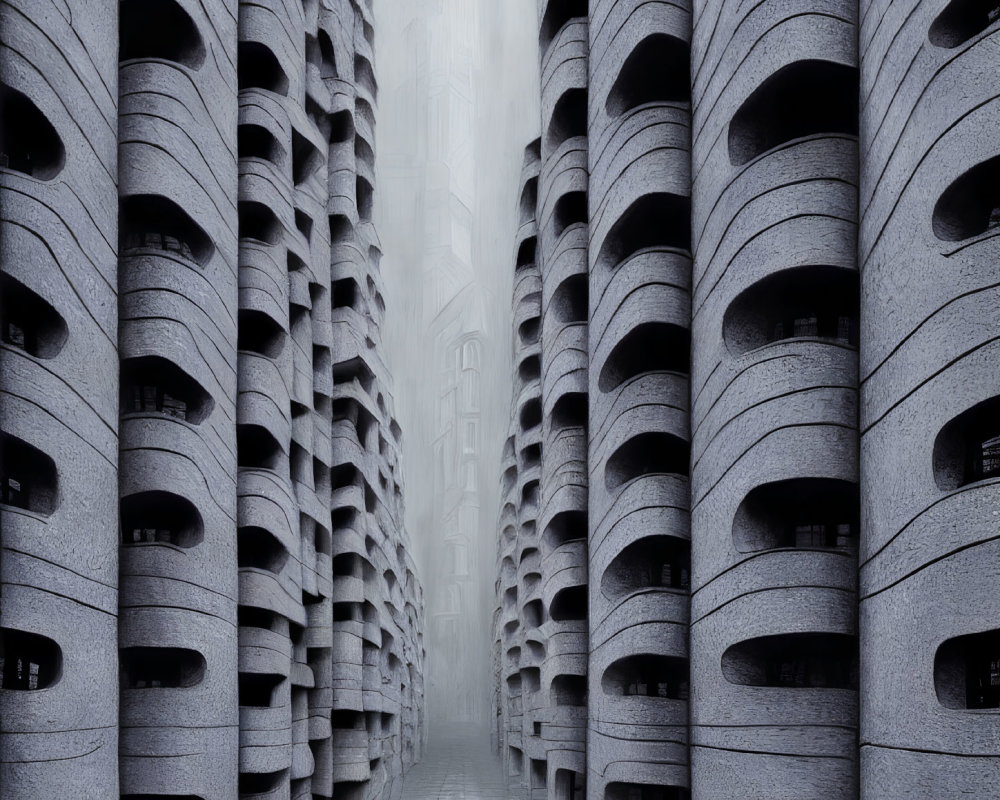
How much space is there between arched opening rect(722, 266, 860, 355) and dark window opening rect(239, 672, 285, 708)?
1456cm

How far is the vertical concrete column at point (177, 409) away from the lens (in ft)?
77.4

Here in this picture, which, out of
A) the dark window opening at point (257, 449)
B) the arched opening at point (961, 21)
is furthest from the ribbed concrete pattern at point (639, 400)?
the arched opening at point (961, 21)

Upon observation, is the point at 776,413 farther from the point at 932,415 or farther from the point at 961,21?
the point at 961,21

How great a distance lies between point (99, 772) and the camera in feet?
67.3

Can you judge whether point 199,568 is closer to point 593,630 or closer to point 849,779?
point 593,630

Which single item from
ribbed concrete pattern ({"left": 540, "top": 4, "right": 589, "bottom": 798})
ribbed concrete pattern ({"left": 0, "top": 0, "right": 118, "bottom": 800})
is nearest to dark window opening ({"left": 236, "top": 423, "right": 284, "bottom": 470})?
ribbed concrete pattern ({"left": 540, "top": 4, "right": 589, "bottom": 798})

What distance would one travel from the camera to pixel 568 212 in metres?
32.3

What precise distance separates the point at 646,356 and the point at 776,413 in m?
7.19

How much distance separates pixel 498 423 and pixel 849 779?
278ft

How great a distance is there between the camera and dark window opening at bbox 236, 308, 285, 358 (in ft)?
98.7

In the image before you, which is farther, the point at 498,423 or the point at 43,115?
the point at 498,423

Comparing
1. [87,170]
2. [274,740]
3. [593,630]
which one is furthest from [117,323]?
[593,630]

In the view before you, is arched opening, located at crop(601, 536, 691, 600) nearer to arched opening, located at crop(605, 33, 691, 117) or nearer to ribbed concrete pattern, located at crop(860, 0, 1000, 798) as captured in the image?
ribbed concrete pattern, located at crop(860, 0, 1000, 798)

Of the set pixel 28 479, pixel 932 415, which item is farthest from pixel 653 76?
pixel 28 479
